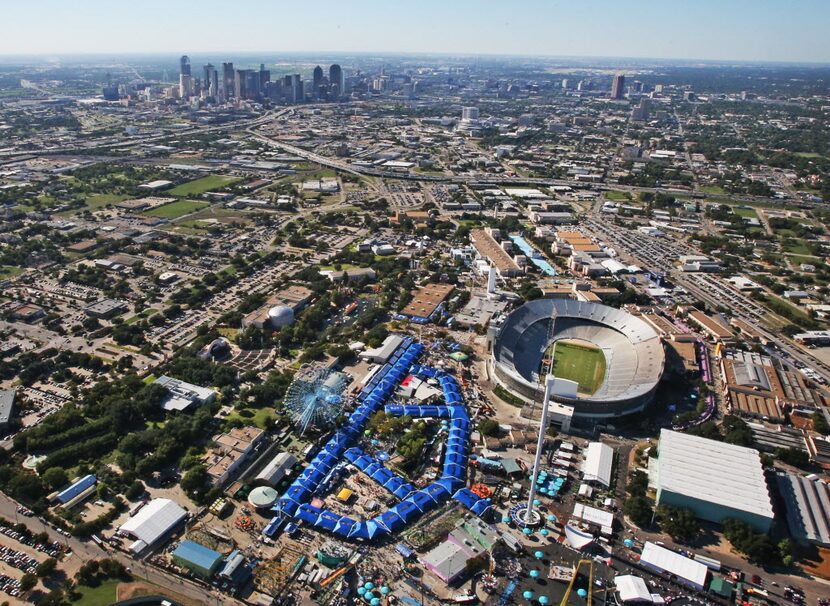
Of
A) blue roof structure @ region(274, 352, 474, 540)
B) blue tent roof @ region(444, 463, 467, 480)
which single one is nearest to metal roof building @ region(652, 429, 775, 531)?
blue roof structure @ region(274, 352, 474, 540)

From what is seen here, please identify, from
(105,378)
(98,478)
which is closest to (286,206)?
(105,378)

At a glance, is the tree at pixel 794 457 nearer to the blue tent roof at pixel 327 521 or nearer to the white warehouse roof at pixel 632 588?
the white warehouse roof at pixel 632 588

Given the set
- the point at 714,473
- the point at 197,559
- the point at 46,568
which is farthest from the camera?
the point at 714,473

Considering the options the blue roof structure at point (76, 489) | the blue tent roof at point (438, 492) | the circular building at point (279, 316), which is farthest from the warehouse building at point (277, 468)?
the circular building at point (279, 316)

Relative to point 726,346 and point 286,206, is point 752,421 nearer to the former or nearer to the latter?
point 726,346

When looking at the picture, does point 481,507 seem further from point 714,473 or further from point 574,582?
point 714,473

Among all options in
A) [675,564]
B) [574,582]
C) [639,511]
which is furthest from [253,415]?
[675,564]
